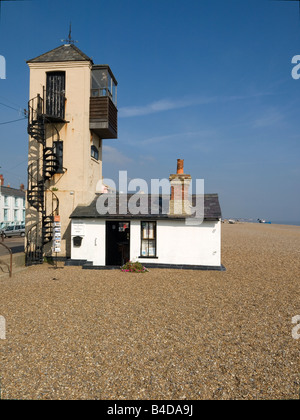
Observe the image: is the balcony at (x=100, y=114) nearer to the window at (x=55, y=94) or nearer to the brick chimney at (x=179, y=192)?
the window at (x=55, y=94)

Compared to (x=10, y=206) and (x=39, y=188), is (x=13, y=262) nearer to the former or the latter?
(x=39, y=188)

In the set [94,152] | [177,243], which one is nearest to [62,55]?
[94,152]

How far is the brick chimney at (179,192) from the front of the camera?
1409cm

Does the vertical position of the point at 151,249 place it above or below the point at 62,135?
below

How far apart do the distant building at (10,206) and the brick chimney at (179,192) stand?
112ft

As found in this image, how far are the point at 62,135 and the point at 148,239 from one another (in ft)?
28.0

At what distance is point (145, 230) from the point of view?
14.4 m

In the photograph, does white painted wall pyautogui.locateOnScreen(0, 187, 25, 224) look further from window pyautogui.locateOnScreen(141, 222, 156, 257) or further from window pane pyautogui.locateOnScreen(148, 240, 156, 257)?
window pane pyautogui.locateOnScreen(148, 240, 156, 257)

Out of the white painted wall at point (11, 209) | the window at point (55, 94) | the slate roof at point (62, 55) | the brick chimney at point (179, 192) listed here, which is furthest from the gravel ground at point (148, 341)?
the white painted wall at point (11, 209)

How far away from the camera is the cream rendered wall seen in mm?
16297

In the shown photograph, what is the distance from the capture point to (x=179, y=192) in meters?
14.3
